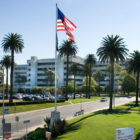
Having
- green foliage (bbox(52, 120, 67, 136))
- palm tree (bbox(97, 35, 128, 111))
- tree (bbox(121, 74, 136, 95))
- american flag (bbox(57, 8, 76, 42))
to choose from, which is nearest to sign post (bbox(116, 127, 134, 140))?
green foliage (bbox(52, 120, 67, 136))

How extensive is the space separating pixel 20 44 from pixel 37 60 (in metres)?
86.9

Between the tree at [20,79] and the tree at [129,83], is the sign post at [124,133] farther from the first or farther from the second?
the tree at [20,79]

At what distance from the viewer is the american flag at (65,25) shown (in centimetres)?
1998

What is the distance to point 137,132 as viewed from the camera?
702 inches

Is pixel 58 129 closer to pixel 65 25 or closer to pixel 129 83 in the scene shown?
pixel 65 25

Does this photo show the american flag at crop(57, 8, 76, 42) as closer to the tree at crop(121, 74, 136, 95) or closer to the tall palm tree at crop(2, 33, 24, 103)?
the tall palm tree at crop(2, 33, 24, 103)

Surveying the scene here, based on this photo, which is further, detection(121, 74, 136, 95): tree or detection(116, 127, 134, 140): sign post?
detection(121, 74, 136, 95): tree

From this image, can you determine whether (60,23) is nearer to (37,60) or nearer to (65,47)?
(65,47)

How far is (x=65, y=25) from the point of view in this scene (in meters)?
20.1

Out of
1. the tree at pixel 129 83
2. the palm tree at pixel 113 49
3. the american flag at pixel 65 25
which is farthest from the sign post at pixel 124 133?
the tree at pixel 129 83

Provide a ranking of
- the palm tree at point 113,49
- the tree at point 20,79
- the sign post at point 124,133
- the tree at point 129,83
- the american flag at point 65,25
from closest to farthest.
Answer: the sign post at point 124,133 < the american flag at point 65,25 < the palm tree at point 113,49 < the tree at point 129,83 < the tree at point 20,79

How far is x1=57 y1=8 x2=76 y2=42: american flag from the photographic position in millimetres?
19984

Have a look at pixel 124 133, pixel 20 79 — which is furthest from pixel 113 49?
pixel 20 79

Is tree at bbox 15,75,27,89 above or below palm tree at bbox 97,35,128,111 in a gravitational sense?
below
